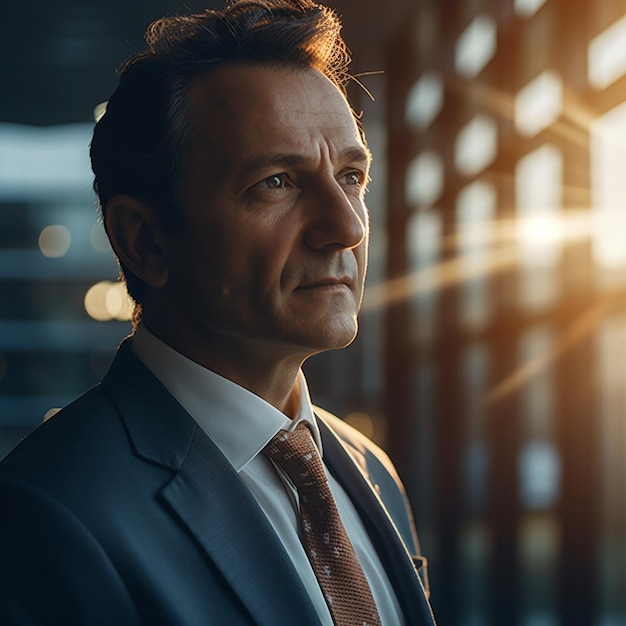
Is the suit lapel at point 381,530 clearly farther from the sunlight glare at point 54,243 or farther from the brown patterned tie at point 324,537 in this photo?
the sunlight glare at point 54,243

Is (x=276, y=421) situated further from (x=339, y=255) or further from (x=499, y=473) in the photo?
(x=499, y=473)

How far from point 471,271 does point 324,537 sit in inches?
133

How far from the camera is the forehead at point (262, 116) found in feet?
4.00

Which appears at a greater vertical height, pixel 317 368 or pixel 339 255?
pixel 339 255

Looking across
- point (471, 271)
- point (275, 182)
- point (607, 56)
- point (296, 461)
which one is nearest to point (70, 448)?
point (296, 461)

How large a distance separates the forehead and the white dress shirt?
0.29m

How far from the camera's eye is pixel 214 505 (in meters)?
1.12

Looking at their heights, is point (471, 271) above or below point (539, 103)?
below

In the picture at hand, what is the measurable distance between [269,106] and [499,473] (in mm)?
3257

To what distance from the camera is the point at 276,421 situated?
4.12ft

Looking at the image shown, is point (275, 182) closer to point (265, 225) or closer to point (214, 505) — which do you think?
point (265, 225)

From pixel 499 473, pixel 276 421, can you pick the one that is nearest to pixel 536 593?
pixel 499 473

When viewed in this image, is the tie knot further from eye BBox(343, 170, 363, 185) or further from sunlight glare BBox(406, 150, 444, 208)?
sunlight glare BBox(406, 150, 444, 208)

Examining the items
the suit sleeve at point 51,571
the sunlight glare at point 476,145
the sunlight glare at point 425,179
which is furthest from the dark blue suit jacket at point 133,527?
the sunlight glare at point 425,179
